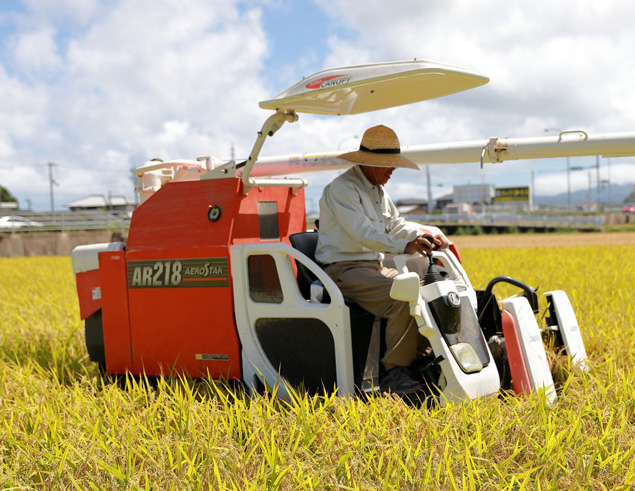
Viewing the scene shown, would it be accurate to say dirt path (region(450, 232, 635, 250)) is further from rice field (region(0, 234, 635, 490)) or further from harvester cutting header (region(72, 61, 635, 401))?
rice field (region(0, 234, 635, 490))

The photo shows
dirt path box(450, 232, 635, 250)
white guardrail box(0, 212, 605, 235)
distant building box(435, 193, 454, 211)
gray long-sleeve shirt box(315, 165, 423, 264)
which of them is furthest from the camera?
distant building box(435, 193, 454, 211)

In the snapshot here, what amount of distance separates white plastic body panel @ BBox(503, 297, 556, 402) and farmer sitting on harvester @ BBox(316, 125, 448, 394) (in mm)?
557

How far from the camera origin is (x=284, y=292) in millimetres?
4027

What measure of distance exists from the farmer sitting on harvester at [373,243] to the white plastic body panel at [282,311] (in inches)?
9.3

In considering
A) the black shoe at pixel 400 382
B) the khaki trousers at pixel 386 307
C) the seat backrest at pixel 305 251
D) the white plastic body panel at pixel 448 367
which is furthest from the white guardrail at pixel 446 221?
the white plastic body panel at pixel 448 367

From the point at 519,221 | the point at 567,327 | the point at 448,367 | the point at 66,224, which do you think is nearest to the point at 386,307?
the point at 448,367

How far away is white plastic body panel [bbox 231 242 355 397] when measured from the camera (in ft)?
12.5

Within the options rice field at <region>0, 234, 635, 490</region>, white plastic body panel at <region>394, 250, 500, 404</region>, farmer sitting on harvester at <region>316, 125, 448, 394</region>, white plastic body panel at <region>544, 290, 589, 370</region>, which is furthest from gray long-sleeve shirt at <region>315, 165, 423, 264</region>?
white plastic body panel at <region>544, 290, 589, 370</region>

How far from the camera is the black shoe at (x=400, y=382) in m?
3.81

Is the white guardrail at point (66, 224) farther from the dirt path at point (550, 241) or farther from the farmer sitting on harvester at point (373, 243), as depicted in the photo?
the farmer sitting on harvester at point (373, 243)

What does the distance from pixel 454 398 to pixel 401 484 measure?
0.88 m

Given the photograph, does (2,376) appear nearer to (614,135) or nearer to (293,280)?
(293,280)

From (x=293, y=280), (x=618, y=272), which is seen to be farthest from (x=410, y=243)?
(x=618, y=272)

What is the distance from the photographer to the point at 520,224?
133 feet
